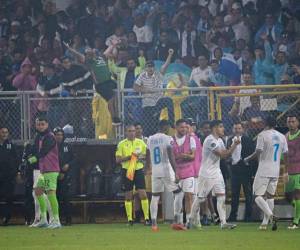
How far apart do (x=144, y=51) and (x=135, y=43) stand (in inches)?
16.6

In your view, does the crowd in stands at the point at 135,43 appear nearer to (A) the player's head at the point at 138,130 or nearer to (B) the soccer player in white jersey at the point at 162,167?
(A) the player's head at the point at 138,130

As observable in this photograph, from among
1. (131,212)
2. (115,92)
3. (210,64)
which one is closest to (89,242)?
(131,212)

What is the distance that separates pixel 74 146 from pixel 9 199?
2.01 meters

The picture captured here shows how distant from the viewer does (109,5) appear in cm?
3022

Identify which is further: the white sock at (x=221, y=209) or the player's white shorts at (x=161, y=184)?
the player's white shorts at (x=161, y=184)

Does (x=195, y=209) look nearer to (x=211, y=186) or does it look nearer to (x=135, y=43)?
(x=211, y=186)

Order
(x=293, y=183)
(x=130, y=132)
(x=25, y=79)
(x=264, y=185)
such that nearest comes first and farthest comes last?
1. (x=264, y=185)
2. (x=293, y=183)
3. (x=130, y=132)
4. (x=25, y=79)

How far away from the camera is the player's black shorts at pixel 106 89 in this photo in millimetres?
25344

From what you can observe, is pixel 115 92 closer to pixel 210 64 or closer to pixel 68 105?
pixel 68 105

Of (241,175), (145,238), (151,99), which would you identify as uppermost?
(151,99)

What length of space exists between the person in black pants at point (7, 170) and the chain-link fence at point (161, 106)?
2.79 meters

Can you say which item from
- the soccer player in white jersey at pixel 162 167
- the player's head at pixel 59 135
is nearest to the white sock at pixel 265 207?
the soccer player in white jersey at pixel 162 167

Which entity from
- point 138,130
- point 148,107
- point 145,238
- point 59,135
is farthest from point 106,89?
point 145,238

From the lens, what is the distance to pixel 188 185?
22.2 meters
